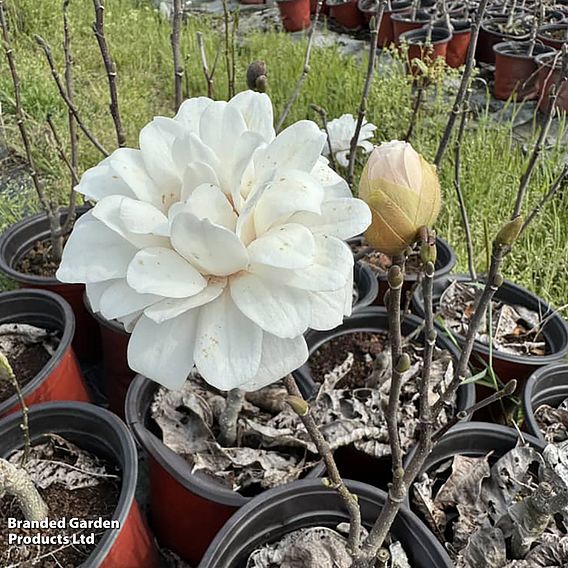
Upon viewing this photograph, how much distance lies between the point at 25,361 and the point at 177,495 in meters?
0.43

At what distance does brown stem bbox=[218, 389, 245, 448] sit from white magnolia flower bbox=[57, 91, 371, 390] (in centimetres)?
38

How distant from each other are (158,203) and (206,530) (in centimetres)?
57

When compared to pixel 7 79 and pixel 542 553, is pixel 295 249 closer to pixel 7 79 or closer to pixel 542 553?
pixel 542 553

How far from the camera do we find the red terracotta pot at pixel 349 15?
3.88 metres

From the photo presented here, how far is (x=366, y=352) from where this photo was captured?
4.01 ft

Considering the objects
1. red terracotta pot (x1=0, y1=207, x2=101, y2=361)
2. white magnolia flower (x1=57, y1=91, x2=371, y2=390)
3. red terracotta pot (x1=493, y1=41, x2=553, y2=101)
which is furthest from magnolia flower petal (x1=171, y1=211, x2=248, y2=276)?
red terracotta pot (x1=493, y1=41, x2=553, y2=101)

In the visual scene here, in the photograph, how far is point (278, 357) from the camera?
21.9 inches

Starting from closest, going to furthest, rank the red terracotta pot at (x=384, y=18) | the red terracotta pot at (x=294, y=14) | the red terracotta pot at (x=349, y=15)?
1. the red terracotta pot at (x=384, y=18)
2. the red terracotta pot at (x=349, y=15)
3. the red terracotta pot at (x=294, y=14)

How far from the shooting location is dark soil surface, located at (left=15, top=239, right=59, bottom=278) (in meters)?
1.43

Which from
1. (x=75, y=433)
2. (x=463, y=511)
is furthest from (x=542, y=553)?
(x=75, y=433)

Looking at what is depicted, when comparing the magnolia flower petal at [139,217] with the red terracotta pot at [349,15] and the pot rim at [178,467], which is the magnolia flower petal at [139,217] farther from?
the red terracotta pot at [349,15]

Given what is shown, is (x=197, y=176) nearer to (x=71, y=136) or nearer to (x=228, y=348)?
(x=228, y=348)

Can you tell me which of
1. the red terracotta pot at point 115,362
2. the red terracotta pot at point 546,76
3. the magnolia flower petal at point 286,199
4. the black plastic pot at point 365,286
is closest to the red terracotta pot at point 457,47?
the red terracotta pot at point 546,76

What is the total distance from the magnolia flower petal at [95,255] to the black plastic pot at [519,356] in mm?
845
